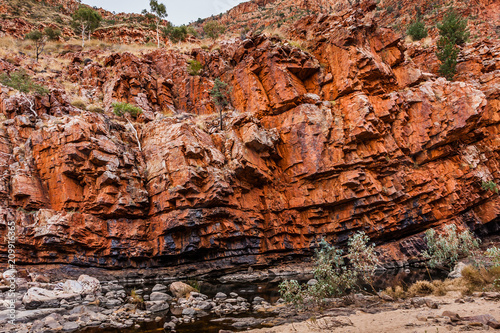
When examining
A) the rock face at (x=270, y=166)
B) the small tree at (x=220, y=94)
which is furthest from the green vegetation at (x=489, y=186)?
the small tree at (x=220, y=94)

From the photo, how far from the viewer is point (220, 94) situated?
2983 cm

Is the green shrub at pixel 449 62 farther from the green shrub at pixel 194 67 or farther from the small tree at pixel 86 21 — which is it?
the small tree at pixel 86 21

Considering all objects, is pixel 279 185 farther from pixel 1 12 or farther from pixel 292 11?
pixel 292 11

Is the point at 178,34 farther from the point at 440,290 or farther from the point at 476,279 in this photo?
the point at 476,279

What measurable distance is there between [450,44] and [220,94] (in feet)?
94.9

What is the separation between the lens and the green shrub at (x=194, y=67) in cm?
3522

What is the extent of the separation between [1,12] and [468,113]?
7362 centimetres

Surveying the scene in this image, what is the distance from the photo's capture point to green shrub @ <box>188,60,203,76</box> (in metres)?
35.2

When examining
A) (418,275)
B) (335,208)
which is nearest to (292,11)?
(335,208)

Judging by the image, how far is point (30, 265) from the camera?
722 inches

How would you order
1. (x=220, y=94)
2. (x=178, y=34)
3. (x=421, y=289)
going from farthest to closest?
(x=178, y=34), (x=220, y=94), (x=421, y=289)

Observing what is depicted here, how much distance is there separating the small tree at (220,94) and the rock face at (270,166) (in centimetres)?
193

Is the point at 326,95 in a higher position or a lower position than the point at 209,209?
higher

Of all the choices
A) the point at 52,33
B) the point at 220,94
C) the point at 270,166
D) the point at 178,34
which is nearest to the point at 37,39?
the point at 52,33
